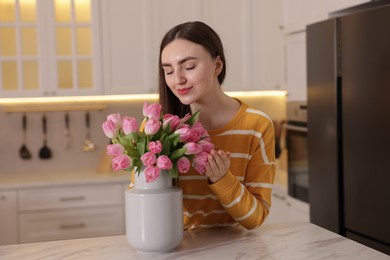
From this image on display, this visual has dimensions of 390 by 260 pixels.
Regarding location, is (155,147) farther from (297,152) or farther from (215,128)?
(297,152)

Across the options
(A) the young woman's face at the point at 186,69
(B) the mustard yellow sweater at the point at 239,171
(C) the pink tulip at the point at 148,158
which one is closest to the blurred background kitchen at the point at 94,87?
(B) the mustard yellow sweater at the point at 239,171

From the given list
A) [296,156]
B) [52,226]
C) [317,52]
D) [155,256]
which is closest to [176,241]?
[155,256]

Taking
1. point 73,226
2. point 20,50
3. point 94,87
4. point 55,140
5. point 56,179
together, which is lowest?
point 73,226

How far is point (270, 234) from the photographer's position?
140cm

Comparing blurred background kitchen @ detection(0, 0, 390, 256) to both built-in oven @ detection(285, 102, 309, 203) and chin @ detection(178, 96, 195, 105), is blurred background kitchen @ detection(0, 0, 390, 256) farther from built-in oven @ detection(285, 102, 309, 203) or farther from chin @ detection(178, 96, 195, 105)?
chin @ detection(178, 96, 195, 105)

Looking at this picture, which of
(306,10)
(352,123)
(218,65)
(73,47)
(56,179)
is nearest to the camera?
(218,65)

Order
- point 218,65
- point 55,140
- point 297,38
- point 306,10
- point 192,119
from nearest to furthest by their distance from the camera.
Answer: point 192,119, point 218,65, point 306,10, point 297,38, point 55,140

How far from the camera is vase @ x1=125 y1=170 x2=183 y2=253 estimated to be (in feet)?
3.98

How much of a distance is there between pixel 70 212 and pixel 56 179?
233mm

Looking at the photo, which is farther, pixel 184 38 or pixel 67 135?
pixel 67 135

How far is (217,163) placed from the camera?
48.7 inches

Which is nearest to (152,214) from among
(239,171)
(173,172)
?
(173,172)

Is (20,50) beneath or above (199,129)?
above

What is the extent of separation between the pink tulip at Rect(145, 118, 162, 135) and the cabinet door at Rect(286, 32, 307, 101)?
6.99ft
